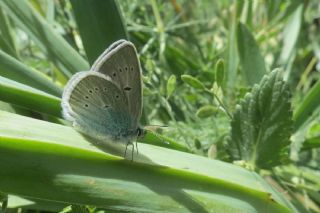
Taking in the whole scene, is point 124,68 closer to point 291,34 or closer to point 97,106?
point 97,106

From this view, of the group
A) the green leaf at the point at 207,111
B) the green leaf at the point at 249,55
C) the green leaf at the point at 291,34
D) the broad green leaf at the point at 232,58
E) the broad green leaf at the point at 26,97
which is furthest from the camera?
the green leaf at the point at 291,34

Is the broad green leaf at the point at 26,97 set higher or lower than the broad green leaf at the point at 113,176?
higher

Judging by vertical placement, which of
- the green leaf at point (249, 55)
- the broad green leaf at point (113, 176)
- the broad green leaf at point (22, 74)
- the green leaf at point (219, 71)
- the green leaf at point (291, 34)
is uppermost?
the green leaf at point (291, 34)

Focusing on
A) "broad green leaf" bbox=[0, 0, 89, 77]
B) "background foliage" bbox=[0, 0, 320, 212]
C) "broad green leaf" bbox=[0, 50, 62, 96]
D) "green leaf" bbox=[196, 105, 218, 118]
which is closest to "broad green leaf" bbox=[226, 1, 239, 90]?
"background foliage" bbox=[0, 0, 320, 212]

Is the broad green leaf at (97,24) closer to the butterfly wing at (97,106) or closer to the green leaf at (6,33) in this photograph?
the butterfly wing at (97,106)

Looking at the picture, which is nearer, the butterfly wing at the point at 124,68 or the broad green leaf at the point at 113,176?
the broad green leaf at the point at 113,176

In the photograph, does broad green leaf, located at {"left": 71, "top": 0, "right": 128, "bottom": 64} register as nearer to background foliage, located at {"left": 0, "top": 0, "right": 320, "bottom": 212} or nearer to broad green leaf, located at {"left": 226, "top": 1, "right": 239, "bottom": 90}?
background foliage, located at {"left": 0, "top": 0, "right": 320, "bottom": 212}

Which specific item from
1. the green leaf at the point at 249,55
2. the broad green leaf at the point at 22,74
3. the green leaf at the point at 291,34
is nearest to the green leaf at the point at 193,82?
the broad green leaf at the point at 22,74
